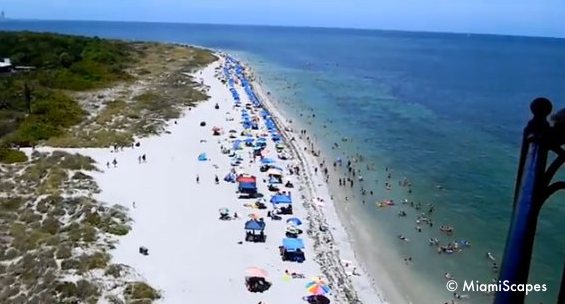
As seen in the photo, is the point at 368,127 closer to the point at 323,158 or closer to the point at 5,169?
the point at 323,158

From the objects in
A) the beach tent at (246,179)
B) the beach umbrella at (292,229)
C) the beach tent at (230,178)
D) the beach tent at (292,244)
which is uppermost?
the beach tent at (230,178)

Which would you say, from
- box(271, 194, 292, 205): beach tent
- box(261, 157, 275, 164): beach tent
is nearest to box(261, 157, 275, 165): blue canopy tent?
box(261, 157, 275, 164): beach tent

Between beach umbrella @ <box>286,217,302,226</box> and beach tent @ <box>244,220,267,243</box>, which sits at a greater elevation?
beach umbrella @ <box>286,217,302,226</box>

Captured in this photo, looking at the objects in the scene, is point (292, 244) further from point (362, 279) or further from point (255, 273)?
point (362, 279)

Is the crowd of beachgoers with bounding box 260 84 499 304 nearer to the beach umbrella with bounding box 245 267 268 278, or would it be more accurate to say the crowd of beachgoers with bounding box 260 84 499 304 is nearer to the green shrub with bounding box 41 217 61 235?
the beach umbrella with bounding box 245 267 268 278

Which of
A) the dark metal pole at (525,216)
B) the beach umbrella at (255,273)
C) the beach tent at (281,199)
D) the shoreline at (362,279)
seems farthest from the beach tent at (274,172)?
the dark metal pole at (525,216)

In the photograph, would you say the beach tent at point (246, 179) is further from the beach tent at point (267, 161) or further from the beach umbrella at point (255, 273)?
the beach umbrella at point (255, 273)
